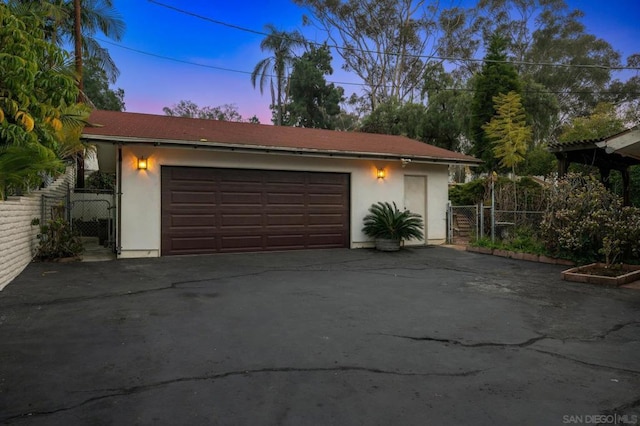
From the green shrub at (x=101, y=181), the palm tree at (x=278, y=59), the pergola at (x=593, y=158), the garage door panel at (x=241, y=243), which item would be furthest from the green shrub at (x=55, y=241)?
the palm tree at (x=278, y=59)

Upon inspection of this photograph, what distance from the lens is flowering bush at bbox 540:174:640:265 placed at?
7.80m

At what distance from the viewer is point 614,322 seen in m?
4.82

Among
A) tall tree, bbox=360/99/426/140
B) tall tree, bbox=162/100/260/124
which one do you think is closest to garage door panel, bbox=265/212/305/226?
tall tree, bbox=360/99/426/140

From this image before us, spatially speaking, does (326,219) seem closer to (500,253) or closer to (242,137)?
(242,137)

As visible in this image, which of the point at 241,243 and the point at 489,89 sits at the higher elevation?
the point at 489,89

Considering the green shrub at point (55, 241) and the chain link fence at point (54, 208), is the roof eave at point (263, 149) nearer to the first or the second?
the green shrub at point (55, 241)

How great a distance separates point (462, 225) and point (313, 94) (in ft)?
68.3

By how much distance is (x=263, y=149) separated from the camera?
10484 mm

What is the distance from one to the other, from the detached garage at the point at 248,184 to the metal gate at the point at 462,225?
0.29 metres

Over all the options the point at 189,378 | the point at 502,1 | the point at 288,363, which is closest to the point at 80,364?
the point at 189,378

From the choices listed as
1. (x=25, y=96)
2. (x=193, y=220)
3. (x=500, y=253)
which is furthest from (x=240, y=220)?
(x=500, y=253)

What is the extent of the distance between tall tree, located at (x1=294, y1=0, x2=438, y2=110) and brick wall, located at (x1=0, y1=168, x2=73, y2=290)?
27951 mm

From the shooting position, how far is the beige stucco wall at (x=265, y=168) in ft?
32.2


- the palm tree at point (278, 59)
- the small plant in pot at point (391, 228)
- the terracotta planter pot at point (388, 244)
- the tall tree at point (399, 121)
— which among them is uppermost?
the palm tree at point (278, 59)
